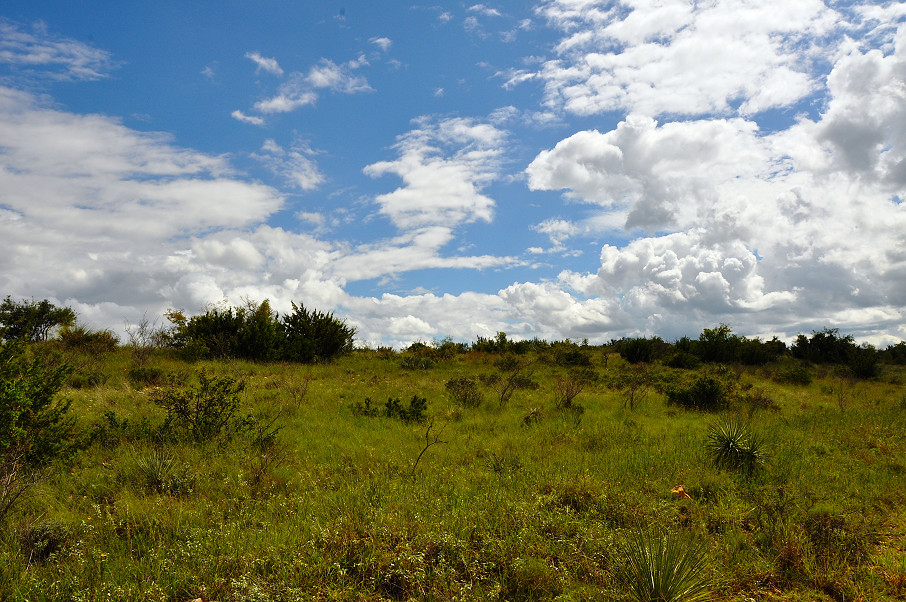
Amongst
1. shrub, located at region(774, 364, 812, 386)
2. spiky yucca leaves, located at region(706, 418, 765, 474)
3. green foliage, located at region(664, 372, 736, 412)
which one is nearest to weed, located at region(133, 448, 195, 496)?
spiky yucca leaves, located at region(706, 418, 765, 474)

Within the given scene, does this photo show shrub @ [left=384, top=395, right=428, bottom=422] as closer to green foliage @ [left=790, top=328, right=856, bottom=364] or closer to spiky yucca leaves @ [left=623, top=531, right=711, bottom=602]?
spiky yucca leaves @ [left=623, top=531, right=711, bottom=602]

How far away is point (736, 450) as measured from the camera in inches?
342

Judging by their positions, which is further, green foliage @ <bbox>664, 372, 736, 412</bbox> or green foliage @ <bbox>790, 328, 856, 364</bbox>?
green foliage @ <bbox>790, 328, 856, 364</bbox>

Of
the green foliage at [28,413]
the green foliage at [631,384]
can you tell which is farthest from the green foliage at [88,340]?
the green foliage at [631,384]

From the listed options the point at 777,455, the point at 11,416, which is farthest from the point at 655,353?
the point at 11,416

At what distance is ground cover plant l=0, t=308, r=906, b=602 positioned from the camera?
4.73 meters

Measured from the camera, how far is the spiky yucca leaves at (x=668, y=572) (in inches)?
168

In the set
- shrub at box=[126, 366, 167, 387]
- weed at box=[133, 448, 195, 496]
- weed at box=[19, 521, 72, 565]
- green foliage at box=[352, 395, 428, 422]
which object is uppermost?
shrub at box=[126, 366, 167, 387]

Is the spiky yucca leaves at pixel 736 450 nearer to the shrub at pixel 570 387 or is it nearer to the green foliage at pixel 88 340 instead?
the shrub at pixel 570 387

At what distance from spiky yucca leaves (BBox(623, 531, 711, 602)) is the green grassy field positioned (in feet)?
0.40

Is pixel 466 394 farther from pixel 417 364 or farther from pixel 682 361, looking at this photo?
pixel 682 361

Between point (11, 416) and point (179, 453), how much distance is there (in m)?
2.41

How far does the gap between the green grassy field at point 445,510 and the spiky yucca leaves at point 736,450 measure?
0.44ft

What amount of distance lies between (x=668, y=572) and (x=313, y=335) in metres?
23.4
